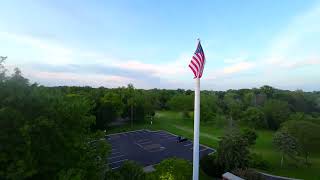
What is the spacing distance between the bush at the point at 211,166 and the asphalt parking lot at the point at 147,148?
4.60 meters

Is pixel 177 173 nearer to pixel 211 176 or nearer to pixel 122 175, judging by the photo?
pixel 122 175

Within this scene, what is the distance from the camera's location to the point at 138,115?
64562 mm

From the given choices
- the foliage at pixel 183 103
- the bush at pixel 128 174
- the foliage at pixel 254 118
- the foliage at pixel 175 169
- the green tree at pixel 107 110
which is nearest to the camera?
the bush at pixel 128 174

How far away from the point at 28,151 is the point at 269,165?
27.3 metres

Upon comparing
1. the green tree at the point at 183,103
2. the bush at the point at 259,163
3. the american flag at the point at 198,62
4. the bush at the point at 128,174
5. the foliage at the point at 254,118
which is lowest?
the bush at the point at 259,163

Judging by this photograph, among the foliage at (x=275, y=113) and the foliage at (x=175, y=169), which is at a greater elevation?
the foliage at (x=275, y=113)

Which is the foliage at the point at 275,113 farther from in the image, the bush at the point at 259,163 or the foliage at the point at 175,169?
the foliage at the point at 175,169

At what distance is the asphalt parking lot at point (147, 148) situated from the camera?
3534 cm

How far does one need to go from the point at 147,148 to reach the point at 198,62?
2961 centimetres

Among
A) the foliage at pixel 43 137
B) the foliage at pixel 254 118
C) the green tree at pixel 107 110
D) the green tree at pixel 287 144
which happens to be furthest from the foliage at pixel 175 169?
the foliage at pixel 254 118

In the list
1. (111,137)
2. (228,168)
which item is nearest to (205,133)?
(111,137)

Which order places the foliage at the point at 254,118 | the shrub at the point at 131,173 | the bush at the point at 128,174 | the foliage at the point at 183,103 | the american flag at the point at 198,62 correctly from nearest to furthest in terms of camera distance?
the american flag at the point at 198,62
the bush at the point at 128,174
the shrub at the point at 131,173
the foliage at the point at 254,118
the foliage at the point at 183,103

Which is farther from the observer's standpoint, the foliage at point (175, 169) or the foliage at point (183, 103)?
the foliage at point (183, 103)

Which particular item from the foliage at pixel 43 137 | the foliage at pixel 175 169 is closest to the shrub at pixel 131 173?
the foliage at pixel 175 169
